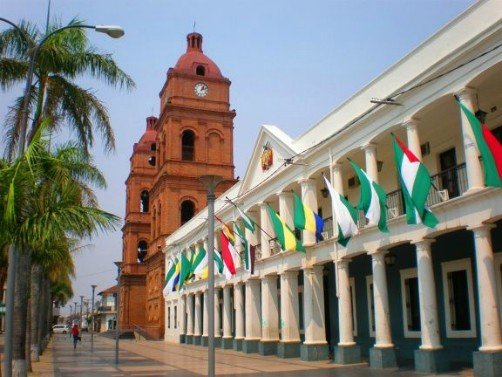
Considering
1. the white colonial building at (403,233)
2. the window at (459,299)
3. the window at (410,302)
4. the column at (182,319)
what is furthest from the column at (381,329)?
the column at (182,319)

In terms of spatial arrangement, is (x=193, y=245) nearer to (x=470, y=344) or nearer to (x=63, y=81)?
(x=63, y=81)

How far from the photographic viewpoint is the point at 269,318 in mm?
25578

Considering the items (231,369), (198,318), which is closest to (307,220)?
(231,369)

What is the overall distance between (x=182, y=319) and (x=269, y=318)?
1846cm

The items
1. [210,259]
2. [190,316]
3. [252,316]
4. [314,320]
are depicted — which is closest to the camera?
[210,259]

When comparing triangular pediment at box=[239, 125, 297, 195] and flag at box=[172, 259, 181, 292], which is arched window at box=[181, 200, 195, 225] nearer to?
flag at box=[172, 259, 181, 292]

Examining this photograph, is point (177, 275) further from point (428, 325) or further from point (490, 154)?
point (490, 154)

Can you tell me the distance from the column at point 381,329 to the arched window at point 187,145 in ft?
109

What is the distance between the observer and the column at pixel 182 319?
4183cm

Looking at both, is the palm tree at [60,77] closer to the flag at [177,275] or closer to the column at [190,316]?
the flag at [177,275]

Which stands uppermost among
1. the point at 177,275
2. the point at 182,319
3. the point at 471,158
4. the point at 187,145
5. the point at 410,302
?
the point at 187,145

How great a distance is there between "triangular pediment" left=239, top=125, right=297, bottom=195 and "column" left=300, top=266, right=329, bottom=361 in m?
4.93

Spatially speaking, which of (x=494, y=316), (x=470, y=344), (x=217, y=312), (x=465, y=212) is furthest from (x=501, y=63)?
(x=217, y=312)

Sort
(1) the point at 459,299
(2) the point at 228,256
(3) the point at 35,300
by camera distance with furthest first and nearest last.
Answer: (2) the point at 228,256 < (3) the point at 35,300 < (1) the point at 459,299
